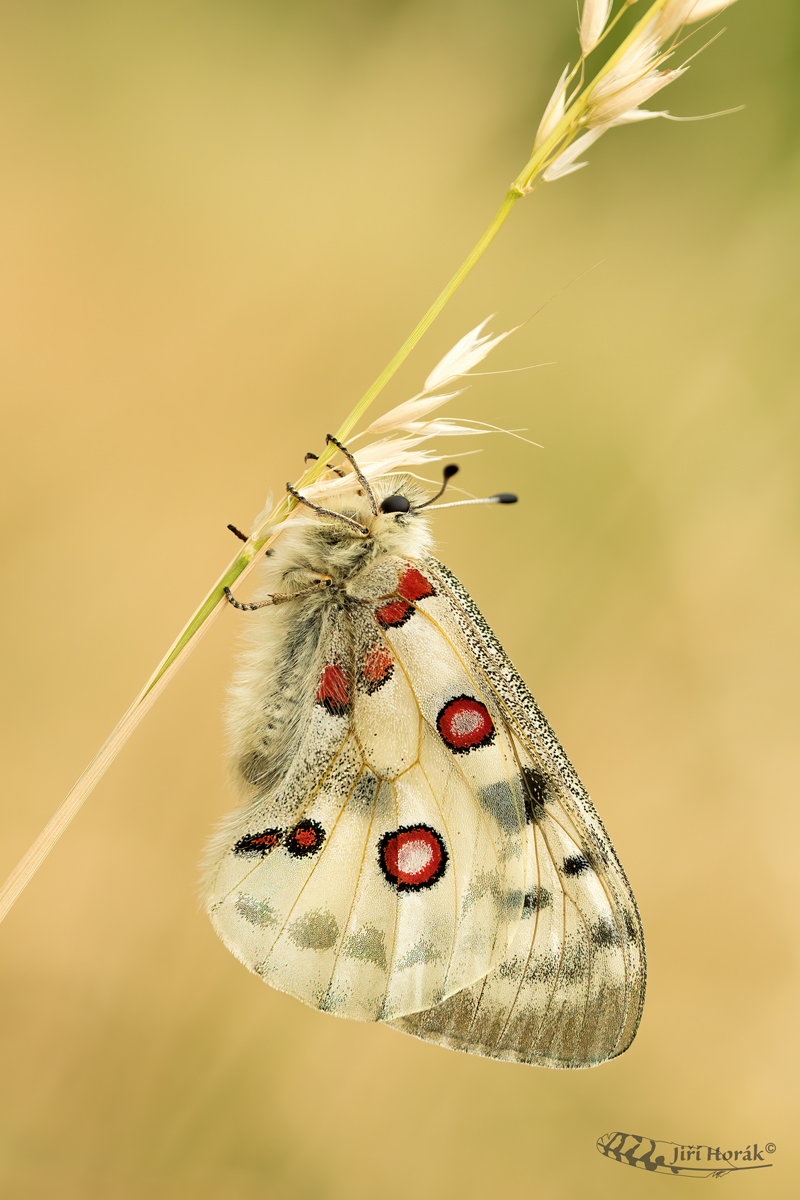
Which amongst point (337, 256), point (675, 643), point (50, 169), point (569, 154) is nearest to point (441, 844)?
point (569, 154)

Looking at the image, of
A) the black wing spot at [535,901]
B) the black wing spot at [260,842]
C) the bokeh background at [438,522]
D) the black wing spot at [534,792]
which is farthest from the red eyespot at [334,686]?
the bokeh background at [438,522]

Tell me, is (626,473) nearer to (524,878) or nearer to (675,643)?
(675,643)

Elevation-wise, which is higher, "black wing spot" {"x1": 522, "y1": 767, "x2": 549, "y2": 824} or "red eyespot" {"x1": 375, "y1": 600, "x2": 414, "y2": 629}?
"red eyespot" {"x1": 375, "y1": 600, "x2": 414, "y2": 629}

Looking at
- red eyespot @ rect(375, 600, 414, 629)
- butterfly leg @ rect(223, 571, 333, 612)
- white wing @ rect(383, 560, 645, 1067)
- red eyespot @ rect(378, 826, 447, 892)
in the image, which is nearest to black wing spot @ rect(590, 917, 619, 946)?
white wing @ rect(383, 560, 645, 1067)

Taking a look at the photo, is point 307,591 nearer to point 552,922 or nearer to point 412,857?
point 412,857

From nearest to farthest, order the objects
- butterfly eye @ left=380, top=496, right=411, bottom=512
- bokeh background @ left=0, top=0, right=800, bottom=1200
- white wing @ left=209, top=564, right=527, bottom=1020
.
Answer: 1. butterfly eye @ left=380, top=496, right=411, bottom=512
2. white wing @ left=209, top=564, right=527, bottom=1020
3. bokeh background @ left=0, top=0, right=800, bottom=1200

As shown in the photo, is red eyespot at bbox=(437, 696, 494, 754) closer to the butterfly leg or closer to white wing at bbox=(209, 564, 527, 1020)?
white wing at bbox=(209, 564, 527, 1020)

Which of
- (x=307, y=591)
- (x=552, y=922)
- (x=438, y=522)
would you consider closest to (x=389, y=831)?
(x=552, y=922)
